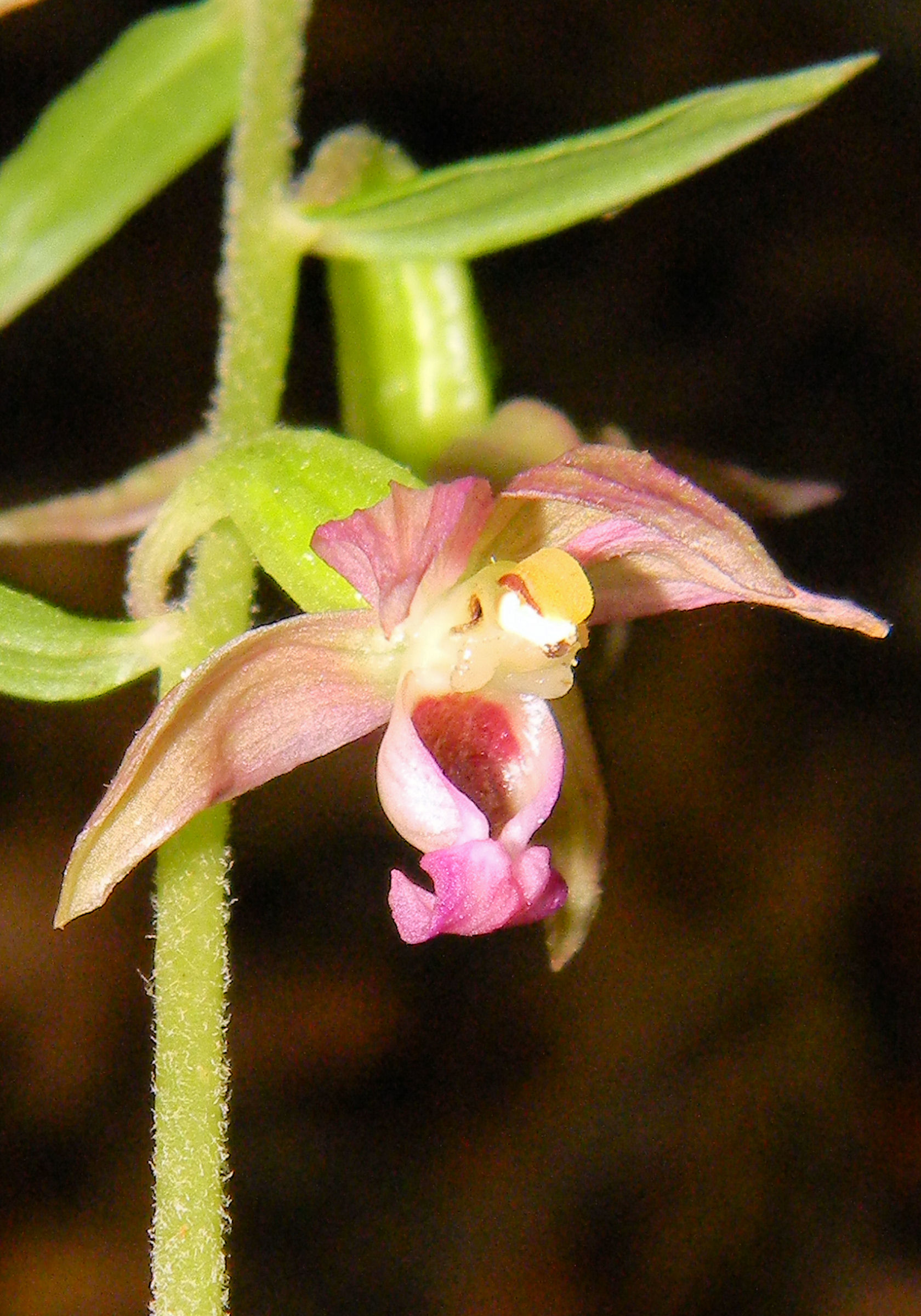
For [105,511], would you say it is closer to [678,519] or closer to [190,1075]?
[190,1075]

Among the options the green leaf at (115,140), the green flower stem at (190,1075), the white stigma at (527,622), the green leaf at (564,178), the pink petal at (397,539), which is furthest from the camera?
the green leaf at (115,140)

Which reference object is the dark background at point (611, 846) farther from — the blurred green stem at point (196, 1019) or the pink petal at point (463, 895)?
the pink petal at point (463, 895)

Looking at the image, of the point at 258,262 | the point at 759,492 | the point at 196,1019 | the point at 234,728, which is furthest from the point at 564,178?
the point at 196,1019

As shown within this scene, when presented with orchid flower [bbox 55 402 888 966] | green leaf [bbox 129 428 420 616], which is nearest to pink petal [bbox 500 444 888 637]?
orchid flower [bbox 55 402 888 966]

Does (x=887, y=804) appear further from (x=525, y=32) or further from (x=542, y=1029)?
(x=525, y=32)

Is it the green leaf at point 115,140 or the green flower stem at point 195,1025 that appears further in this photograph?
the green leaf at point 115,140

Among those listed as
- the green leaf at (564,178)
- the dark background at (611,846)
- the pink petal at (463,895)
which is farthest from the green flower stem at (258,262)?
the dark background at (611,846)

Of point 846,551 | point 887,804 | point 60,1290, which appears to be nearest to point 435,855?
point 60,1290
